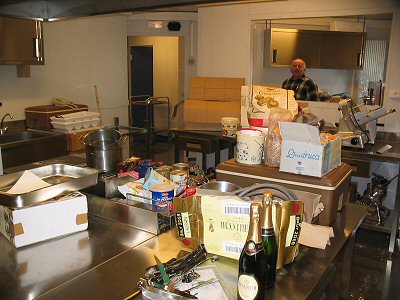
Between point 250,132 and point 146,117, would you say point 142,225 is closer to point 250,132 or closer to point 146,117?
point 250,132

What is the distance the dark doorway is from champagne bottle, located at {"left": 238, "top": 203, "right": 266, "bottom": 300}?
6.10m

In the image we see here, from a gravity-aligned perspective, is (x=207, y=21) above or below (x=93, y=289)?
above

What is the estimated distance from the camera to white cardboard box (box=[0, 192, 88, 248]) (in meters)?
1.39

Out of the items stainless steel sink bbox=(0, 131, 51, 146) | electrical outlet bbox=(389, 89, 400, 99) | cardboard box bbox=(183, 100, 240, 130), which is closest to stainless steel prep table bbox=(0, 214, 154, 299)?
stainless steel sink bbox=(0, 131, 51, 146)

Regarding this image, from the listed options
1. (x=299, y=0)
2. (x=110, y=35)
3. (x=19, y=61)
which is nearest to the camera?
(x=19, y=61)

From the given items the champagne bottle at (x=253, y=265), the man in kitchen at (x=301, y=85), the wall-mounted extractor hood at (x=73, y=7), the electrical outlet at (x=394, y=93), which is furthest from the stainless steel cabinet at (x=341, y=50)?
the champagne bottle at (x=253, y=265)

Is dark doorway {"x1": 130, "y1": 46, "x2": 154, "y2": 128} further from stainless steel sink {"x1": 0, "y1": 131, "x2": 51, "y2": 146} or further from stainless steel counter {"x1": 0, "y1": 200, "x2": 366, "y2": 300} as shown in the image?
stainless steel counter {"x1": 0, "y1": 200, "x2": 366, "y2": 300}

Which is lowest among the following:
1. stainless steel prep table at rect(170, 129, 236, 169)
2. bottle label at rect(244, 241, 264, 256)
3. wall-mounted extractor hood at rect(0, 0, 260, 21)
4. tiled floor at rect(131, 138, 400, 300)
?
tiled floor at rect(131, 138, 400, 300)

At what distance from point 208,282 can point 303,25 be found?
15.6 feet

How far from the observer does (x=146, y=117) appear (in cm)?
737

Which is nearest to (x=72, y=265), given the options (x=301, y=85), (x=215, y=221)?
(x=215, y=221)

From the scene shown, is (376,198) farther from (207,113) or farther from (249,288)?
(249,288)

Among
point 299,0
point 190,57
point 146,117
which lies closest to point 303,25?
point 299,0

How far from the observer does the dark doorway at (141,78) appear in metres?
7.07
